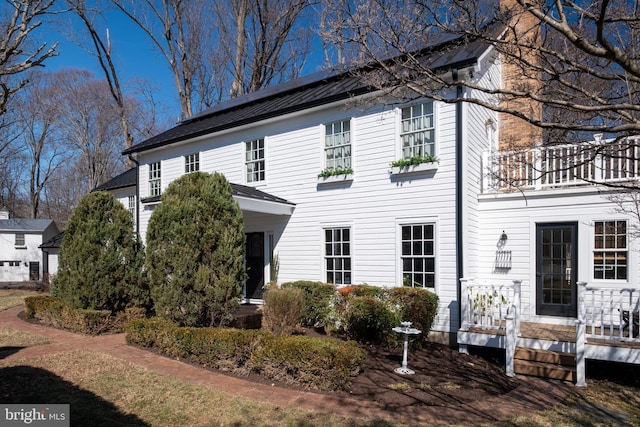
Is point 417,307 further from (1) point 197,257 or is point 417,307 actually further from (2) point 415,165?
(1) point 197,257

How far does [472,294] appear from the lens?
7738 mm

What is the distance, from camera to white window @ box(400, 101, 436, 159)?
8859 millimetres

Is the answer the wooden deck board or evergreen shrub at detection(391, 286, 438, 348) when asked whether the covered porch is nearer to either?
the wooden deck board

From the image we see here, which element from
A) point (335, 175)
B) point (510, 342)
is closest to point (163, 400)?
point (510, 342)

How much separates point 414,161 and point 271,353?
5.13 m

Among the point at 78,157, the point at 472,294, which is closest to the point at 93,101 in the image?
the point at 78,157

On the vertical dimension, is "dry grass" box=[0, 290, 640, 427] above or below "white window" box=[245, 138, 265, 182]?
below

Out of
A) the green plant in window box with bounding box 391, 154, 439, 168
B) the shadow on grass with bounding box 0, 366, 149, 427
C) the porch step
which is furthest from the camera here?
the green plant in window box with bounding box 391, 154, 439, 168

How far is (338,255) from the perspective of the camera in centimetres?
1022

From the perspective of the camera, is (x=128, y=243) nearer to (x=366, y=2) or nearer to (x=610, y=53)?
(x=366, y=2)

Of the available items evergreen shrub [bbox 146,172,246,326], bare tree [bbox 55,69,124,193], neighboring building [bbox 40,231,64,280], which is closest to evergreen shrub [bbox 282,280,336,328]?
evergreen shrub [bbox 146,172,246,326]

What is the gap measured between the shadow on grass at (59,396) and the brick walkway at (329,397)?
1139 mm

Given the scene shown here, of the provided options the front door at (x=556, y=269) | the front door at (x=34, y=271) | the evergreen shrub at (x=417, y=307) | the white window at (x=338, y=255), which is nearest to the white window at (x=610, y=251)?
the front door at (x=556, y=269)

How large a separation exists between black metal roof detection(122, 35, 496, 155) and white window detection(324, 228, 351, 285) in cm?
328
